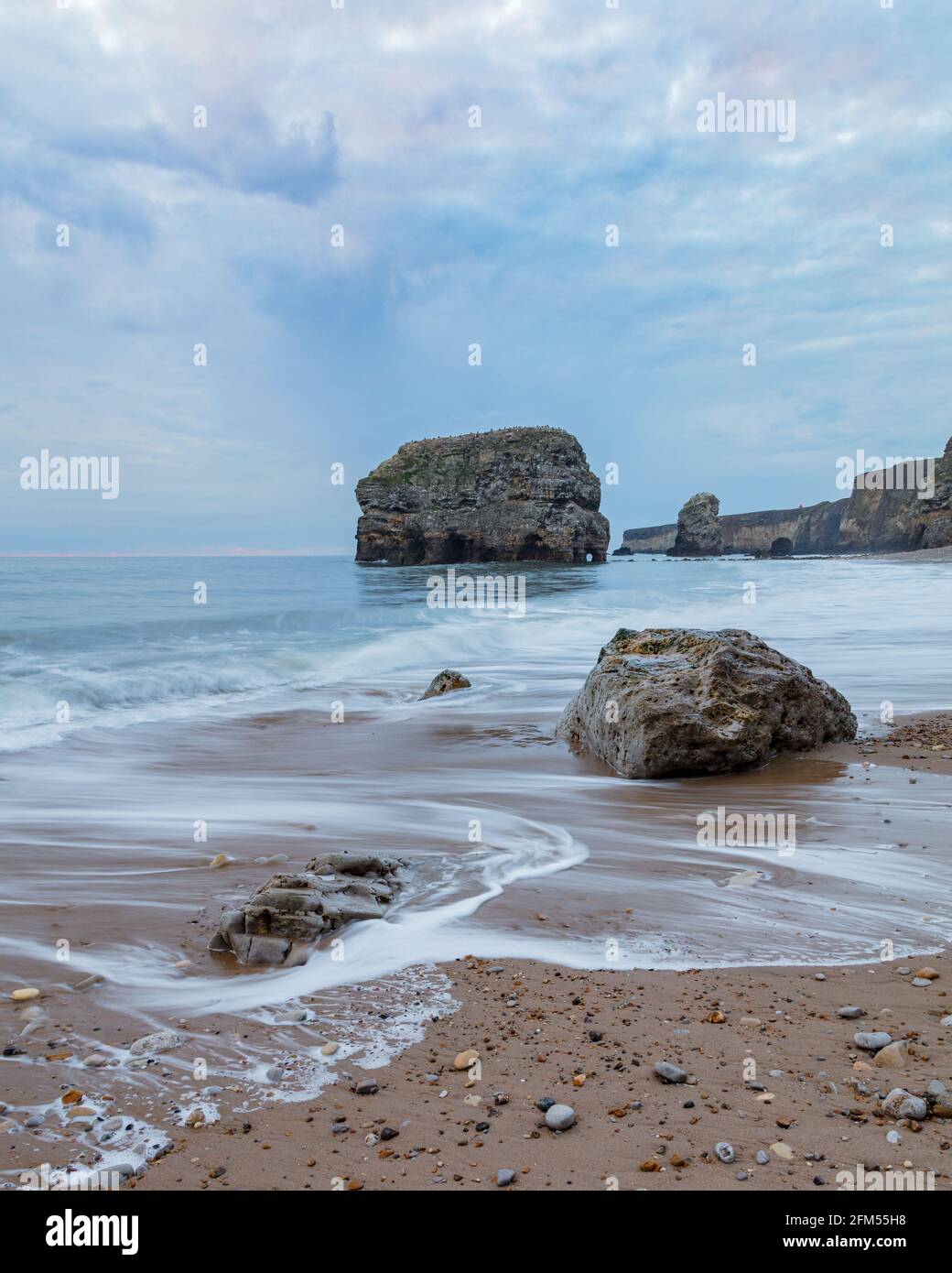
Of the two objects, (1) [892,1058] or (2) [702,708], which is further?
(2) [702,708]

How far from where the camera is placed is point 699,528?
122 m

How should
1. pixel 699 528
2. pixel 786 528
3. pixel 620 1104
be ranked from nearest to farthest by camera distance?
pixel 620 1104
pixel 699 528
pixel 786 528

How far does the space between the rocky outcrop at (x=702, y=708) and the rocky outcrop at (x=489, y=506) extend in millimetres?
67003

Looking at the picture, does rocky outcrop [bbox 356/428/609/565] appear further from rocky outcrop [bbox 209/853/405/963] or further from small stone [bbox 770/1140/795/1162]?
small stone [bbox 770/1140/795/1162]

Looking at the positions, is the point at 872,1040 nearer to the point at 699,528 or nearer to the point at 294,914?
the point at 294,914

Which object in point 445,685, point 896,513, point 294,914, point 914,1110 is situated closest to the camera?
point 914,1110

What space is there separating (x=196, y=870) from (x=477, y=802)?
7.10 ft

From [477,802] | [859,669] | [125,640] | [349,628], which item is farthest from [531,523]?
[477,802]

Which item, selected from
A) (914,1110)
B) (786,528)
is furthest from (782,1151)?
(786,528)

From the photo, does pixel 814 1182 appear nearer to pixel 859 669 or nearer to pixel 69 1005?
pixel 69 1005

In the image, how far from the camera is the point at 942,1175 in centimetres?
200

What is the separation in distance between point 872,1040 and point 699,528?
124967mm

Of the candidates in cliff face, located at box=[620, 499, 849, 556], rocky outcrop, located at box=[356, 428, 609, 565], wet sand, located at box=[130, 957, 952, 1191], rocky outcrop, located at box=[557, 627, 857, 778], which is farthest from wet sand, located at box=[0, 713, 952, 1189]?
cliff face, located at box=[620, 499, 849, 556]

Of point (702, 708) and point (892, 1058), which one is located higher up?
point (702, 708)
